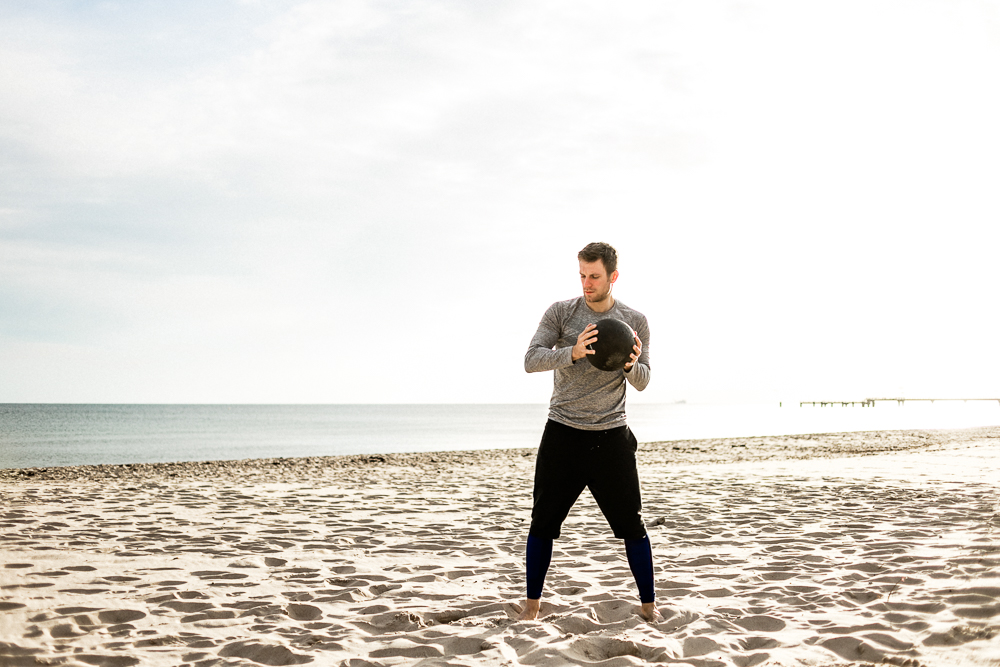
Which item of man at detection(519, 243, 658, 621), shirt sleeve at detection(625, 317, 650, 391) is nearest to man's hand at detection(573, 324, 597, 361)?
man at detection(519, 243, 658, 621)

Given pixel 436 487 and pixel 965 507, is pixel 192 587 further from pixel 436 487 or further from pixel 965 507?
pixel 965 507

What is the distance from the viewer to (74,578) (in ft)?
16.1

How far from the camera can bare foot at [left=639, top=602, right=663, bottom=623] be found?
3985 mm

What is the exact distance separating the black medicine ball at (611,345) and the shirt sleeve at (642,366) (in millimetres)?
171

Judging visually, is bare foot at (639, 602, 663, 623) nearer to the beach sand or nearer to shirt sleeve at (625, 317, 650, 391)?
the beach sand

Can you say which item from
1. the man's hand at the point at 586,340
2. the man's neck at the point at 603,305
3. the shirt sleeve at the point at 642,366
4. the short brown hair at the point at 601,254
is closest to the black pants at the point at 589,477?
the shirt sleeve at the point at 642,366

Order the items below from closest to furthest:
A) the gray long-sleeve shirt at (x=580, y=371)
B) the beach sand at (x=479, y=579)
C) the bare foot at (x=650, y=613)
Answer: the beach sand at (x=479, y=579), the gray long-sleeve shirt at (x=580, y=371), the bare foot at (x=650, y=613)

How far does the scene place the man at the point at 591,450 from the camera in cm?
388

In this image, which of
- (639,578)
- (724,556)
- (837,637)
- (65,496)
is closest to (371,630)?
(639,578)

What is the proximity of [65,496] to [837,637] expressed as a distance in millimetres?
9773

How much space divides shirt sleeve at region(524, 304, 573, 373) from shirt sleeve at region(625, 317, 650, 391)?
0.37 meters

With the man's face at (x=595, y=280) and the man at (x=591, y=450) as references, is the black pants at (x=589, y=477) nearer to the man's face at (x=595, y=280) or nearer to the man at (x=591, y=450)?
the man at (x=591, y=450)

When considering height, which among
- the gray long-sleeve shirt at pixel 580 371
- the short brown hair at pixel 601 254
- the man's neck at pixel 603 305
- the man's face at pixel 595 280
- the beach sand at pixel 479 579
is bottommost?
the beach sand at pixel 479 579

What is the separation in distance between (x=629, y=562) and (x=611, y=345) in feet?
4.35
